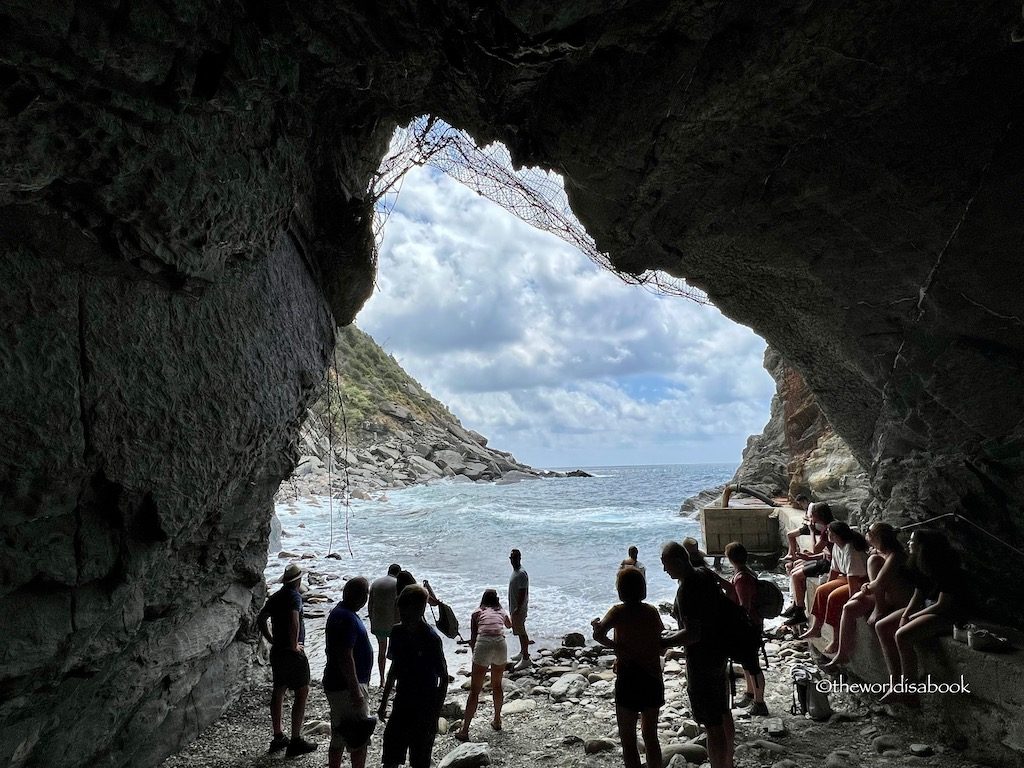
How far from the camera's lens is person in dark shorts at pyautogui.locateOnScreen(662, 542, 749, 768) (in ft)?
12.9

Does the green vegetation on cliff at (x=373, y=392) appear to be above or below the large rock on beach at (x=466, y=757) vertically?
above

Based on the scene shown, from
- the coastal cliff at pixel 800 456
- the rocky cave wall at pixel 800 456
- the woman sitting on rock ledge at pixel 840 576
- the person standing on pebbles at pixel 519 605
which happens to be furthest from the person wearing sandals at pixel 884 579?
the person standing on pebbles at pixel 519 605

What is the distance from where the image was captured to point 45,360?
312cm

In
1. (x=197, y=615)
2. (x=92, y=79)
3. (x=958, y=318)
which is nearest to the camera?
(x=92, y=79)

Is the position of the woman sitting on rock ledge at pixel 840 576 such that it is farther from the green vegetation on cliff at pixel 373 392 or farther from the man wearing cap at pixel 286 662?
the green vegetation on cliff at pixel 373 392

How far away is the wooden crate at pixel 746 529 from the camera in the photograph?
1433 centimetres

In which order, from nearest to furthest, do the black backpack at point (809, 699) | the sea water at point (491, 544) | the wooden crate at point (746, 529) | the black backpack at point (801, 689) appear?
1. the black backpack at point (809, 699)
2. the black backpack at point (801, 689)
3. the sea water at point (491, 544)
4. the wooden crate at point (746, 529)

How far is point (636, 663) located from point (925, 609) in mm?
2527

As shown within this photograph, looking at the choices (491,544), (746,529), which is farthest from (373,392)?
(746,529)

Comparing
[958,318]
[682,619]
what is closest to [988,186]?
[958,318]

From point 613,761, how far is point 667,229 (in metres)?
4.98

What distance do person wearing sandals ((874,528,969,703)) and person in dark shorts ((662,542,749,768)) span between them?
1.75 m

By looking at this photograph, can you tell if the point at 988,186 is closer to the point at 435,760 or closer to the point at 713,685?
the point at 713,685

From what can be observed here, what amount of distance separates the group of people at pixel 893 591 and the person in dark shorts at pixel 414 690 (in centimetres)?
379
